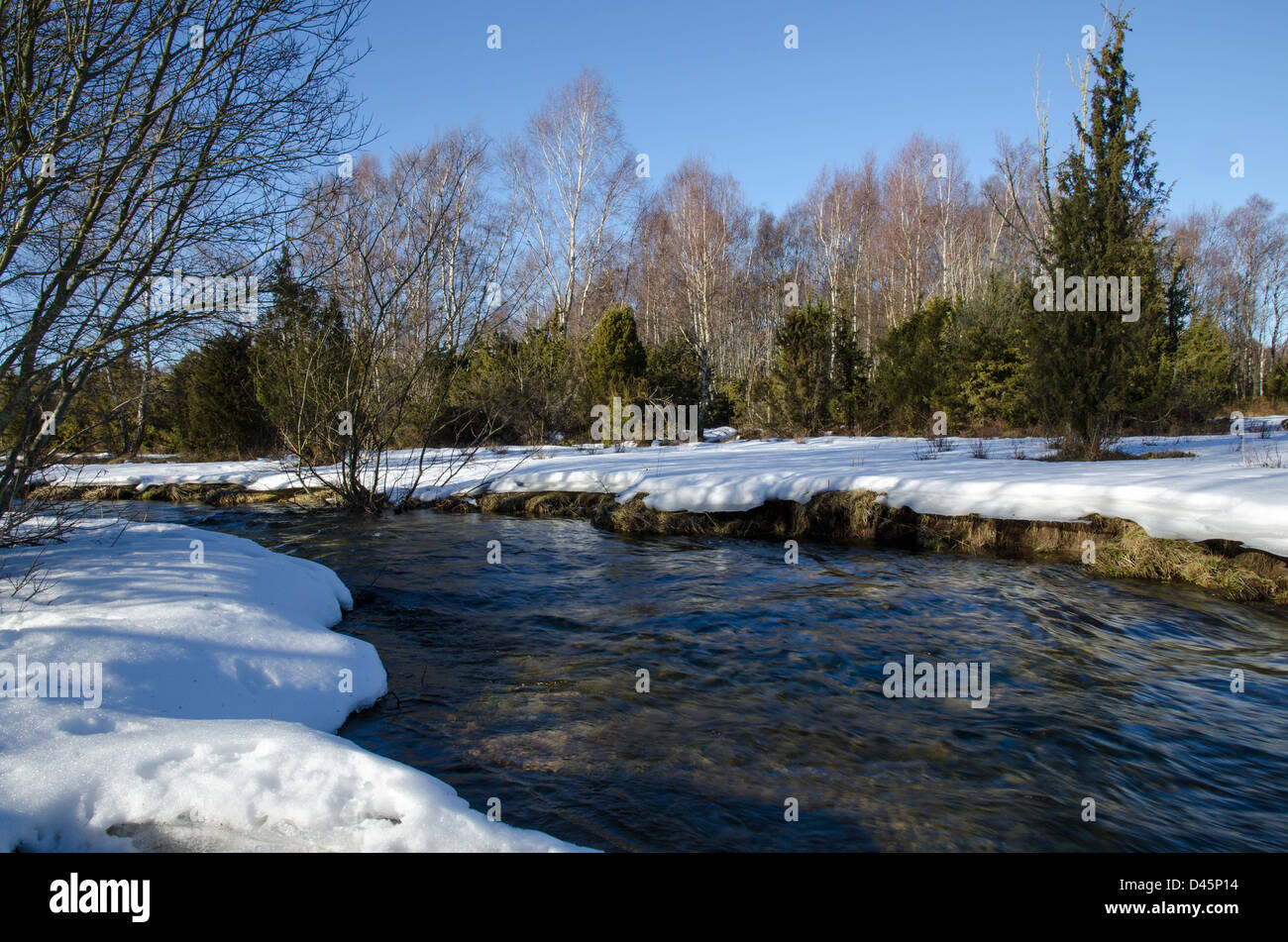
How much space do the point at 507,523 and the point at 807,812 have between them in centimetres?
812

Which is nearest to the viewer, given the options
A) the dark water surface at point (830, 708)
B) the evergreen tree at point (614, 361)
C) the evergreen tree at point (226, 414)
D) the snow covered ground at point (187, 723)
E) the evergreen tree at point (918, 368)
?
the snow covered ground at point (187, 723)

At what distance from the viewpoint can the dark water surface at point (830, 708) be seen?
10.2ft

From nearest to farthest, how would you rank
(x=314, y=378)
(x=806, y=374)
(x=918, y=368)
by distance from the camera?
(x=314, y=378) → (x=918, y=368) → (x=806, y=374)

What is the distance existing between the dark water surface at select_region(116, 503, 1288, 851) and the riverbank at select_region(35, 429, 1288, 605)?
1.69 ft

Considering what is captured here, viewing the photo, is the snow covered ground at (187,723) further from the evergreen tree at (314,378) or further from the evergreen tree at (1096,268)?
the evergreen tree at (1096,268)

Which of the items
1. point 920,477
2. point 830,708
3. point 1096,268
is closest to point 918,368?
point 1096,268

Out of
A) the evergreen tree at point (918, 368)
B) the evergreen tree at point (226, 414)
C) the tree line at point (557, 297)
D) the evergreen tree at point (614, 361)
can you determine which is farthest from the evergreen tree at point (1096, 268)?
the evergreen tree at point (226, 414)

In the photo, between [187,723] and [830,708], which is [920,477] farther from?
[187,723]

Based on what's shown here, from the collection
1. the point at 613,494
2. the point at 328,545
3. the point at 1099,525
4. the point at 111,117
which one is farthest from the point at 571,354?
the point at 111,117

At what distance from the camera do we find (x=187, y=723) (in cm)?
283

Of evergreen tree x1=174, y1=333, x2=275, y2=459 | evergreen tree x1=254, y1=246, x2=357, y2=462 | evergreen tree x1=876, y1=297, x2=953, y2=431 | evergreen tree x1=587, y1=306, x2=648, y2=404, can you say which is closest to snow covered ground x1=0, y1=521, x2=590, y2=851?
evergreen tree x1=254, y1=246, x2=357, y2=462

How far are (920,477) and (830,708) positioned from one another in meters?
5.79

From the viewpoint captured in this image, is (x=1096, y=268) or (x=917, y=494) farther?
(x=1096, y=268)

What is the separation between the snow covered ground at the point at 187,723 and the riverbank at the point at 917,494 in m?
1.51
